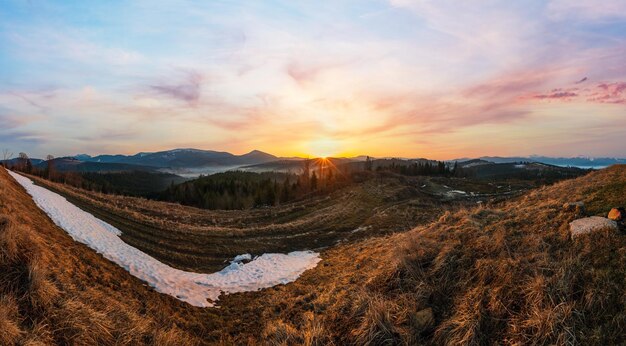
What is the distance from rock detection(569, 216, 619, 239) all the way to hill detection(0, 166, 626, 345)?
254mm

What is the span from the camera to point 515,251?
8.48 m

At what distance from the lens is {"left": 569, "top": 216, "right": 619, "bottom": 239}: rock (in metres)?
8.03

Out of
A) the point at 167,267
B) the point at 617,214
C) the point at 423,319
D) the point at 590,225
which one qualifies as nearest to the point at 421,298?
the point at 423,319

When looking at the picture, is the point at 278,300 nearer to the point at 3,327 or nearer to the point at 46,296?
the point at 46,296

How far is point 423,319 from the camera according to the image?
23.8 feet

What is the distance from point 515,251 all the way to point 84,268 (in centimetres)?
1413

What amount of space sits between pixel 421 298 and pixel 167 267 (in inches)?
560

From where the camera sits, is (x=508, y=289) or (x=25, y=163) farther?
(x=25, y=163)

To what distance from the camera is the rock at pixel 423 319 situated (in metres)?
7.14

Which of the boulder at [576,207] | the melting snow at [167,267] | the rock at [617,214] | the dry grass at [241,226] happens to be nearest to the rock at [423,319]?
the rock at [617,214]

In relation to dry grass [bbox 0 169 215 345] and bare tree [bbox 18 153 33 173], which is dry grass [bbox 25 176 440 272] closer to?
dry grass [bbox 0 169 215 345]

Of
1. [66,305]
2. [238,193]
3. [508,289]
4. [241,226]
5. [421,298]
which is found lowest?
[238,193]

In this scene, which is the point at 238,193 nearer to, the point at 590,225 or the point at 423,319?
the point at 423,319

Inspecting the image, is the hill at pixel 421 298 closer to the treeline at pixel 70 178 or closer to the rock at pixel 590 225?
the rock at pixel 590 225
